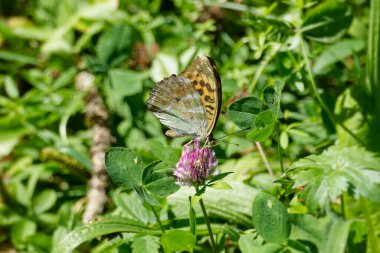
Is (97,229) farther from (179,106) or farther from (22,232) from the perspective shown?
(22,232)

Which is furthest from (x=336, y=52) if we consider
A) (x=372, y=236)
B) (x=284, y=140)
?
(x=372, y=236)

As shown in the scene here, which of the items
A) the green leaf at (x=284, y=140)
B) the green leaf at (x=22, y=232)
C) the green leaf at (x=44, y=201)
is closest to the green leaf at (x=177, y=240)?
the green leaf at (x=284, y=140)

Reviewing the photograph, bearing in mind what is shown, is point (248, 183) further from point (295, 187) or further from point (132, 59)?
point (132, 59)

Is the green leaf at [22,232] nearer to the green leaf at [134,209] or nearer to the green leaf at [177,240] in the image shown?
the green leaf at [134,209]

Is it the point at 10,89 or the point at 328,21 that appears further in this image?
the point at 10,89

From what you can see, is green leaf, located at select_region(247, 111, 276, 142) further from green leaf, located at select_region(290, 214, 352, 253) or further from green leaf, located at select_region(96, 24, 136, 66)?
green leaf, located at select_region(96, 24, 136, 66)

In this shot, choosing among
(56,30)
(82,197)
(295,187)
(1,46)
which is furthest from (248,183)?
(1,46)
